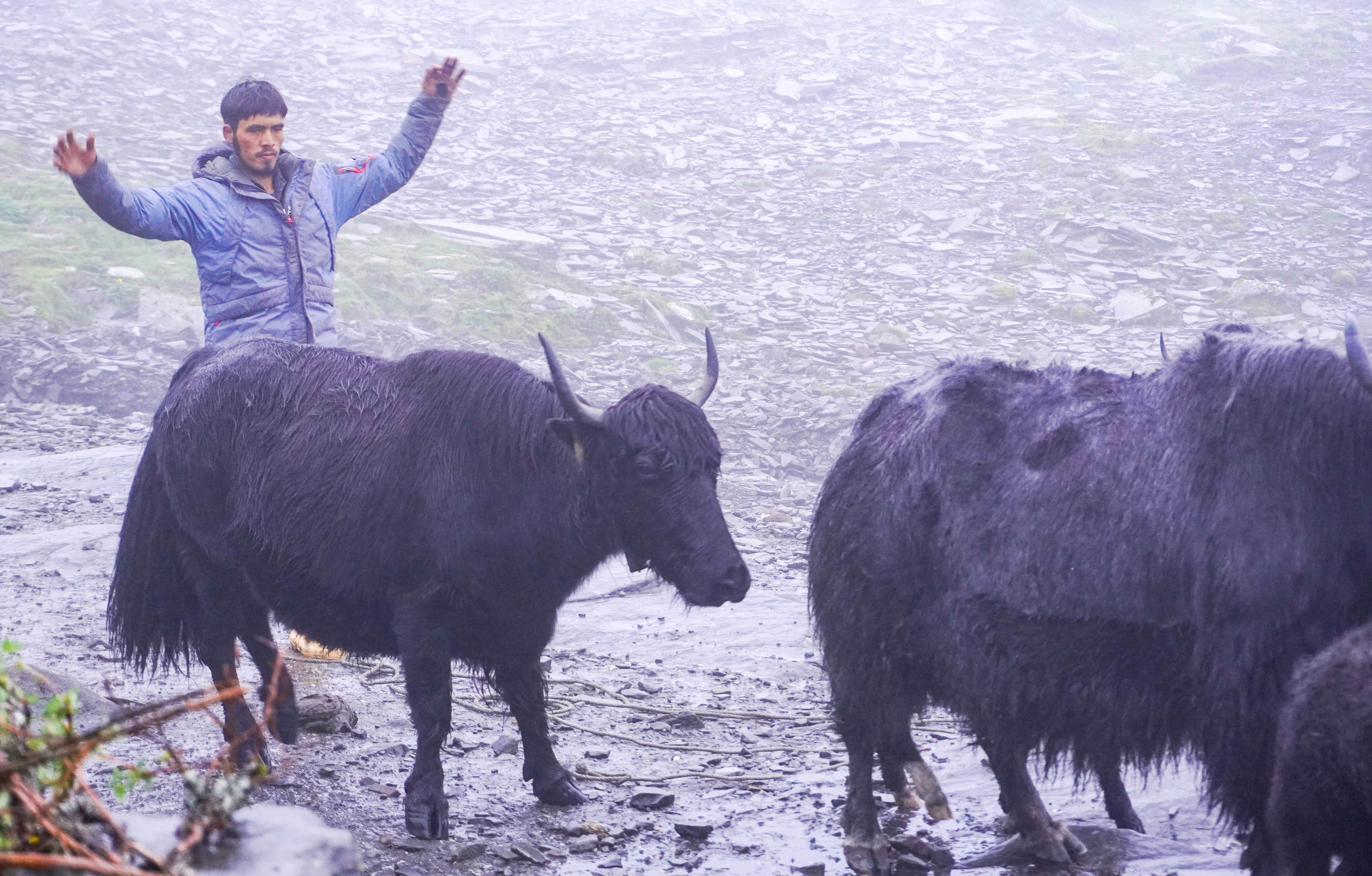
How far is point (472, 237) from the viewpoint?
12.1 meters

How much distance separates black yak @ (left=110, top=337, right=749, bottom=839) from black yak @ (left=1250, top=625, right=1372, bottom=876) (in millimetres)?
1540

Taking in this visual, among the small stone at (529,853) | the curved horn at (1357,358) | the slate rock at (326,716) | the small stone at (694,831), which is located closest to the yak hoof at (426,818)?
the small stone at (529,853)

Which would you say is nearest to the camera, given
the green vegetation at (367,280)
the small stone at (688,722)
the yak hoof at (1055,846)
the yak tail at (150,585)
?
the yak hoof at (1055,846)

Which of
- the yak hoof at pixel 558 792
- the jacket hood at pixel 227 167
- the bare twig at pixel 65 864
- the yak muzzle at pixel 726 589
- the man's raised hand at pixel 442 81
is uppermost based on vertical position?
the man's raised hand at pixel 442 81

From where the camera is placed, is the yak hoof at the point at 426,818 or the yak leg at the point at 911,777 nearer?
the yak hoof at the point at 426,818

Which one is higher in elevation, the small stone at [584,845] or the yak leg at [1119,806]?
the yak leg at [1119,806]

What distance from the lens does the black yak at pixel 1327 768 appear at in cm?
264

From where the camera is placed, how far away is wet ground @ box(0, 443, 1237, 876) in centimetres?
377

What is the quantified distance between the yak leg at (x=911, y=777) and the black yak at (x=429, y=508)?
74 cm

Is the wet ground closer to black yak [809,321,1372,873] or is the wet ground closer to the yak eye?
black yak [809,321,1372,873]

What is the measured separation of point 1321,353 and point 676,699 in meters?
2.91

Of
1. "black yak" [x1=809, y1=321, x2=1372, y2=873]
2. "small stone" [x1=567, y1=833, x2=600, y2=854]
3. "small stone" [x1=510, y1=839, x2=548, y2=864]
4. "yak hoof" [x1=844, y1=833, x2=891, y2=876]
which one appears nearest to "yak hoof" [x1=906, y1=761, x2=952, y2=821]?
"black yak" [x1=809, y1=321, x2=1372, y2=873]

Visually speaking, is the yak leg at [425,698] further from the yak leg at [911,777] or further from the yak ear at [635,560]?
the yak leg at [911,777]

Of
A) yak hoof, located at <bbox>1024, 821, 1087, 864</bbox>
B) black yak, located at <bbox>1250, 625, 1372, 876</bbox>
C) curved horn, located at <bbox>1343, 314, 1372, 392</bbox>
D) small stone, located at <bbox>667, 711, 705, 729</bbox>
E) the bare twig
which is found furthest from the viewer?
small stone, located at <bbox>667, 711, 705, 729</bbox>
